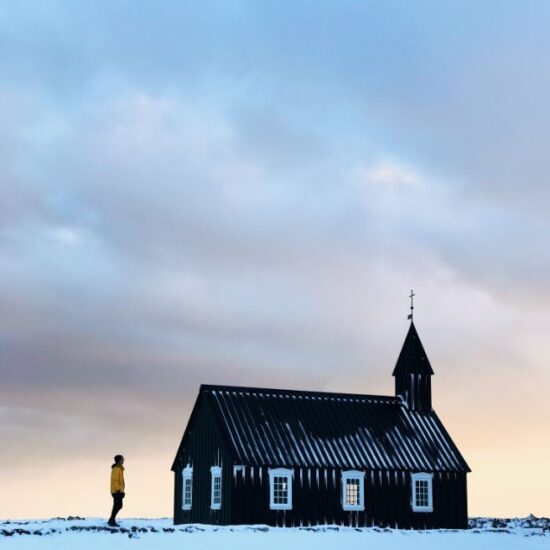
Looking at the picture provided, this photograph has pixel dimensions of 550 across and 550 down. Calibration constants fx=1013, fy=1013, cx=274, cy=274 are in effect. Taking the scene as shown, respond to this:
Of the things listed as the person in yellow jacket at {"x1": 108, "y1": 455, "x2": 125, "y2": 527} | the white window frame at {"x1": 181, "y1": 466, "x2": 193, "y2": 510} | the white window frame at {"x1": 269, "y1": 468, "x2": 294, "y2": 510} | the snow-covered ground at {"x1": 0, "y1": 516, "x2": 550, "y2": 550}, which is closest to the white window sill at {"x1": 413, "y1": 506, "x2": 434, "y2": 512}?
the snow-covered ground at {"x1": 0, "y1": 516, "x2": 550, "y2": 550}

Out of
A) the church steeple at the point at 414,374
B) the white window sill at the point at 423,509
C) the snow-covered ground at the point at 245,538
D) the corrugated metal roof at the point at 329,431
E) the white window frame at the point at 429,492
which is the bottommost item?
the snow-covered ground at the point at 245,538

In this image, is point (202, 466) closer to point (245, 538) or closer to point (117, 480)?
point (117, 480)

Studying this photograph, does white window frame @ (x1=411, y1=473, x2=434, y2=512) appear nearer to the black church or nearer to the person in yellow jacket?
the black church

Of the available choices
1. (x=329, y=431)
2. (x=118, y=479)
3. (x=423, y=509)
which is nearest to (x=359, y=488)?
(x=329, y=431)

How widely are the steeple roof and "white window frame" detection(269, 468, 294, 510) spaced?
1315 centimetres

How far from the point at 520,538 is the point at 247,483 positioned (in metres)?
13.1

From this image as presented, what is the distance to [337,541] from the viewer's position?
40.3m

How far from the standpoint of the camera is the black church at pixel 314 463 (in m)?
50.1

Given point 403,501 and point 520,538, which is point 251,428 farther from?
point 520,538

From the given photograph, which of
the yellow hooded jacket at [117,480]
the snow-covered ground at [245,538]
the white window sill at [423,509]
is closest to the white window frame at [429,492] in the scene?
the white window sill at [423,509]

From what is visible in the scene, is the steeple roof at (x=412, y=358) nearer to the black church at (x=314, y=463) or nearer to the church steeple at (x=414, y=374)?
the church steeple at (x=414, y=374)

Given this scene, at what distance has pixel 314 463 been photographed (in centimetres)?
5144

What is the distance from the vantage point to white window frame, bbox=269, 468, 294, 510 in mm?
49938

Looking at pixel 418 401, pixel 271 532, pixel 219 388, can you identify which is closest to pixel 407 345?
pixel 418 401
